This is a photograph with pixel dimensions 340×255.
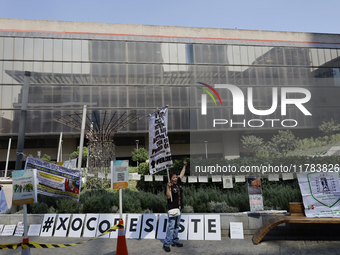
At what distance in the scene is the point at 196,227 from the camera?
749cm

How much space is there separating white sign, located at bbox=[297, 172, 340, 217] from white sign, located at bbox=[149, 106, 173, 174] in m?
3.64

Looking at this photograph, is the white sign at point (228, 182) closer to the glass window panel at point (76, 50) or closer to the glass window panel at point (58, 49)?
the glass window panel at point (76, 50)

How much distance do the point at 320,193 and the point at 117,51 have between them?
3887cm

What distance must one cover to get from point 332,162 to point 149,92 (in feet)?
102

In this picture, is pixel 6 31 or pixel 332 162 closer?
pixel 332 162

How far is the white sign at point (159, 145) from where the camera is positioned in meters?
8.08

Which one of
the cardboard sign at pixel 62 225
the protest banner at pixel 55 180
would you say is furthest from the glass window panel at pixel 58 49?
the cardboard sign at pixel 62 225


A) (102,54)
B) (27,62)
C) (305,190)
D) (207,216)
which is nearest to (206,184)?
(207,216)

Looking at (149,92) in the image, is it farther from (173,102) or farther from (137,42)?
(137,42)

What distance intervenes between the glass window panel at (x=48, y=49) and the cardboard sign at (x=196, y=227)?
3900cm

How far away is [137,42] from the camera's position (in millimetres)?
42312

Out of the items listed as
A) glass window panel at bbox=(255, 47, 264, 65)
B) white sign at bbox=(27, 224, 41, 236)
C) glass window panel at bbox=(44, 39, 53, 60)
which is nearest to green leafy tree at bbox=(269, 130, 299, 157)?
glass window panel at bbox=(255, 47, 264, 65)

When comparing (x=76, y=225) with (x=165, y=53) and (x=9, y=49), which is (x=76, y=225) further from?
(x=9, y=49)

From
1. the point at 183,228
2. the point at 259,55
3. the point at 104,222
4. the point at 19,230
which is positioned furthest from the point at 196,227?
the point at 259,55
